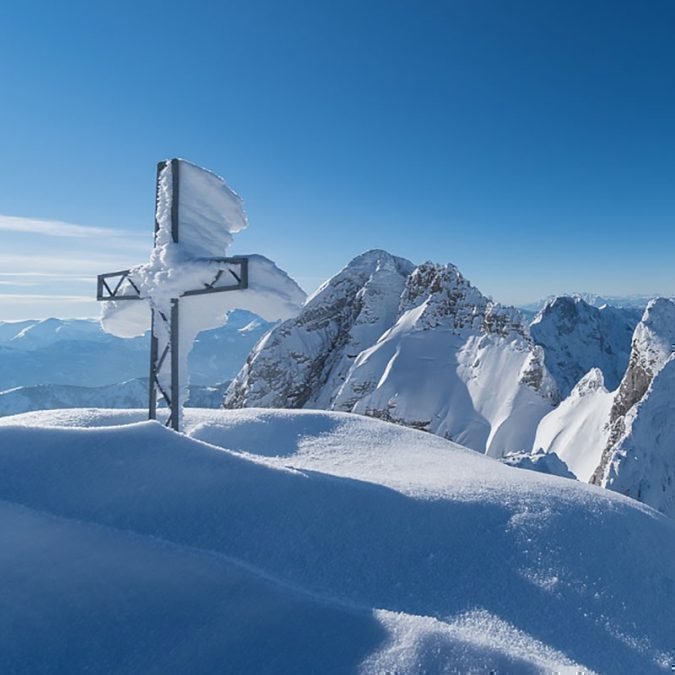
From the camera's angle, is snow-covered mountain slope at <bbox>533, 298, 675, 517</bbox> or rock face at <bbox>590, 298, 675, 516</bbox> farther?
snow-covered mountain slope at <bbox>533, 298, 675, 517</bbox>

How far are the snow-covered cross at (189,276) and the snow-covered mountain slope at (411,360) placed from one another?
74.6 ft

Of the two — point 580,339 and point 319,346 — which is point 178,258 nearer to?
point 319,346

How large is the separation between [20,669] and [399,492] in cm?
237

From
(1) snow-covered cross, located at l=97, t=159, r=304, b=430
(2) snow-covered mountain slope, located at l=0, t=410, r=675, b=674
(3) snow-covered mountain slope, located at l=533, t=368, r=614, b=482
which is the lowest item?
(3) snow-covered mountain slope, located at l=533, t=368, r=614, b=482

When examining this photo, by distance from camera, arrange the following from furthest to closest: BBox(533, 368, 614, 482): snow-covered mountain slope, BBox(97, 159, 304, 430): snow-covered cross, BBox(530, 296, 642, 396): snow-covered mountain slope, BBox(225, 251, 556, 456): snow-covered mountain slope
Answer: BBox(530, 296, 642, 396): snow-covered mountain slope
BBox(225, 251, 556, 456): snow-covered mountain slope
BBox(533, 368, 614, 482): snow-covered mountain slope
BBox(97, 159, 304, 430): snow-covered cross

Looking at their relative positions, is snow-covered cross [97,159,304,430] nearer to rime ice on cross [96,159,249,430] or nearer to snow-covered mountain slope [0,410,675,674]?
rime ice on cross [96,159,249,430]

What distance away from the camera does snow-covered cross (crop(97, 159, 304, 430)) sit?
6.10 meters

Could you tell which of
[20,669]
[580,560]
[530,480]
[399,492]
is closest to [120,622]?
[20,669]

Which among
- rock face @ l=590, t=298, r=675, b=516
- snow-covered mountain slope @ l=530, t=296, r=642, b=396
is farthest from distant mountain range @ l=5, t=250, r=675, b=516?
snow-covered mountain slope @ l=530, t=296, r=642, b=396

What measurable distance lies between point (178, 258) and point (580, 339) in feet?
270

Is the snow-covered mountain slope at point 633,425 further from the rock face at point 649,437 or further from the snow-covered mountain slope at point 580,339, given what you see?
the snow-covered mountain slope at point 580,339

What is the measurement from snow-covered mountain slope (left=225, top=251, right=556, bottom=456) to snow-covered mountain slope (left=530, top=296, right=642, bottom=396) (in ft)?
106

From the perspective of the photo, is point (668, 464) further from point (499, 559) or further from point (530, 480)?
point (499, 559)

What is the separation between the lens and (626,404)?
62.5 ft
